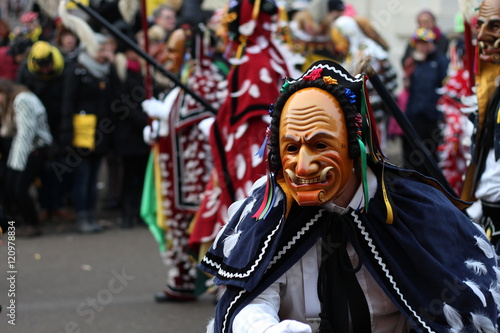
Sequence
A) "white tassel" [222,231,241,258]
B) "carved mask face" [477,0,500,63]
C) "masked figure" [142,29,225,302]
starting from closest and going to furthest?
"white tassel" [222,231,241,258]
"carved mask face" [477,0,500,63]
"masked figure" [142,29,225,302]

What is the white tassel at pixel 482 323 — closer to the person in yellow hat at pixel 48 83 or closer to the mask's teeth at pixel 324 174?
the mask's teeth at pixel 324 174

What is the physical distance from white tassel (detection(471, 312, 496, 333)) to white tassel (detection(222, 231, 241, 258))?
2.81 ft

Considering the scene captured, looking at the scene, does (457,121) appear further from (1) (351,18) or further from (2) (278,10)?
(1) (351,18)

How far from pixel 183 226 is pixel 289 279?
4.17 metres

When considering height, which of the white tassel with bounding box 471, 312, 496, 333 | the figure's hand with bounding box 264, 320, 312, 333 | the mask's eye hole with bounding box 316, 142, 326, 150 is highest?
the mask's eye hole with bounding box 316, 142, 326, 150

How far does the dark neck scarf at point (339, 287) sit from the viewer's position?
3281 millimetres

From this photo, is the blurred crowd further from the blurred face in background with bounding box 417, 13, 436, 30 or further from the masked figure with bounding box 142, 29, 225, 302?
the masked figure with bounding box 142, 29, 225, 302

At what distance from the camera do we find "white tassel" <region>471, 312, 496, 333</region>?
3254 mm

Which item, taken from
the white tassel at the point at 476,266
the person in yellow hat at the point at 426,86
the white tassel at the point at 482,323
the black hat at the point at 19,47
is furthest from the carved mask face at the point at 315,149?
the black hat at the point at 19,47

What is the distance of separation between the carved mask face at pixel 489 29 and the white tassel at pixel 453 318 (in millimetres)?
1775

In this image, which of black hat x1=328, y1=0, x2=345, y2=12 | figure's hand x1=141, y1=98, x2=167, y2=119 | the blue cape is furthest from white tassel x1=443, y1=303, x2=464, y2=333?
black hat x1=328, y1=0, x2=345, y2=12

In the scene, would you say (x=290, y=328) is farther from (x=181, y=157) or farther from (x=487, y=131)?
(x=181, y=157)

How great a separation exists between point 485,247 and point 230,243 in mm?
900

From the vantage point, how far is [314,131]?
10.4ft
